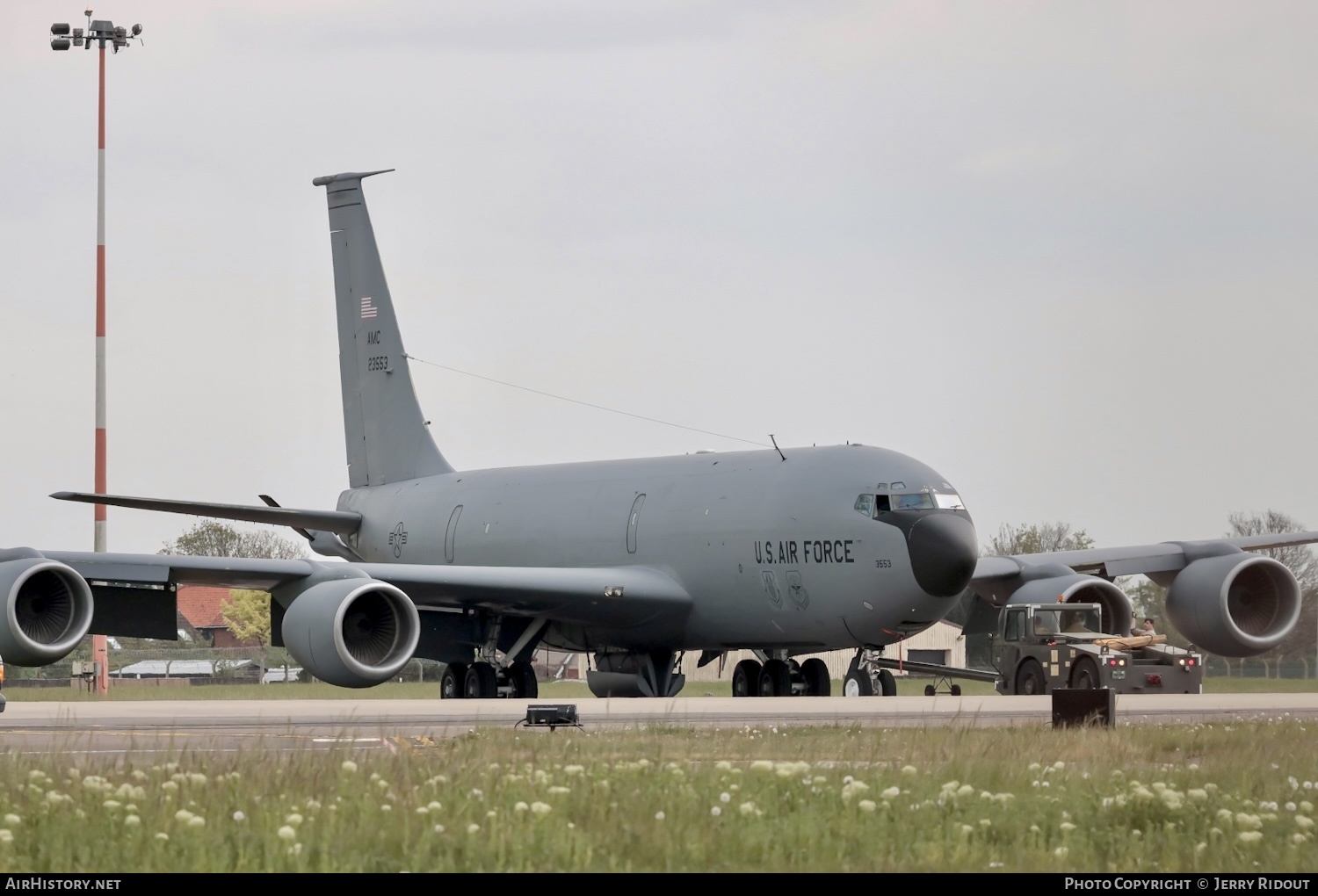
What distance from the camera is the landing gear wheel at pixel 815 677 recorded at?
31.3 metres

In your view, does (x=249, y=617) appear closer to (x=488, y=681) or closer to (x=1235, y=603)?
(x=488, y=681)

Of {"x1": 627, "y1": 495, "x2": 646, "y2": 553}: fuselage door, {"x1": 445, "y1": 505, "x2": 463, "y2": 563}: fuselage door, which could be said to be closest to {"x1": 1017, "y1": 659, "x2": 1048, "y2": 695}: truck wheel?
{"x1": 627, "y1": 495, "x2": 646, "y2": 553}: fuselage door

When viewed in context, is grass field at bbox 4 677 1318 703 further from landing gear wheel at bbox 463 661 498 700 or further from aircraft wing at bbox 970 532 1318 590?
landing gear wheel at bbox 463 661 498 700

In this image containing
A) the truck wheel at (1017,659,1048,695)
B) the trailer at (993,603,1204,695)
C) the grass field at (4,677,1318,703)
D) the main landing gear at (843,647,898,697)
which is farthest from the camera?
the grass field at (4,677,1318,703)

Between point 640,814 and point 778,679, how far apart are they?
2218 cm

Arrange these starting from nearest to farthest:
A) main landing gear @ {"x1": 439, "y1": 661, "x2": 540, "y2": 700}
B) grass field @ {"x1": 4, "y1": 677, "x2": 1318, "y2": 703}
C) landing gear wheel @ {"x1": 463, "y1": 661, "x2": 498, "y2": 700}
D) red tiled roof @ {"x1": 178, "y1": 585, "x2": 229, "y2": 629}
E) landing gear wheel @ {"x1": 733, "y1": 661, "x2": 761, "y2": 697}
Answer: landing gear wheel @ {"x1": 463, "y1": 661, "x2": 498, "y2": 700} < main landing gear @ {"x1": 439, "y1": 661, "x2": 540, "y2": 700} < landing gear wheel @ {"x1": 733, "y1": 661, "x2": 761, "y2": 697} < grass field @ {"x1": 4, "y1": 677, "x2": 1318, "y2": 703} < red tiled roof @ {"x1": 178, "y1": 585, "x2": 229, "y2": 629}

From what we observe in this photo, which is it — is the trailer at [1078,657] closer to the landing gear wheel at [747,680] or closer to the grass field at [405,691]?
the landing gear wheel at [747,680]

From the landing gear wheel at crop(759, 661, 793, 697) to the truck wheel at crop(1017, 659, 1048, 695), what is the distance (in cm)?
379

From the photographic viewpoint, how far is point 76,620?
947 inches

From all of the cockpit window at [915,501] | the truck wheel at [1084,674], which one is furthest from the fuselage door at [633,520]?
the truck wheel at [1084,674]

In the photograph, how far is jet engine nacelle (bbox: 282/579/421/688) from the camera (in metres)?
24.8

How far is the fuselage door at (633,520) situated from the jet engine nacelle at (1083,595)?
6.14m

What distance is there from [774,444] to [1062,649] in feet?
18.2

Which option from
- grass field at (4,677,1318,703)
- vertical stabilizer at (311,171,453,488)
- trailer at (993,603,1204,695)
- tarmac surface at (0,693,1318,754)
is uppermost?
vertical stabilizer at (311,171,453,488)
